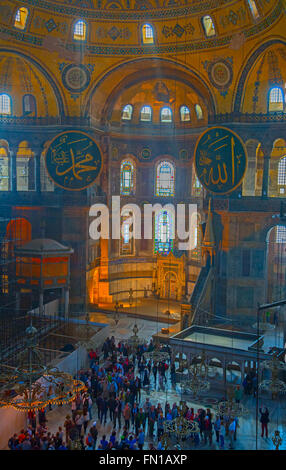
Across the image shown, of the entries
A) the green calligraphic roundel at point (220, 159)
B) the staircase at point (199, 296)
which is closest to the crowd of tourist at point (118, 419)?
the staircase at point (199, 296)

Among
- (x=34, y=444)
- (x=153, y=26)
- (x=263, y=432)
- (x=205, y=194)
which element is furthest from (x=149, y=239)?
(x=34, y=444)

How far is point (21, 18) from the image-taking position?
17.9 meters

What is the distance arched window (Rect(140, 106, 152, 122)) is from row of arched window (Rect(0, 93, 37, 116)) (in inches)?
209

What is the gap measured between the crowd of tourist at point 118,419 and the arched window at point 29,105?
431 inches

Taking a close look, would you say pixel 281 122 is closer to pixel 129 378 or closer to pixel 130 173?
pixel 130 173

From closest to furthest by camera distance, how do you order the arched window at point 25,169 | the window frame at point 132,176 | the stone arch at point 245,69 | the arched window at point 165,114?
the stone arch at point 245,69 → the arched window at point 25,169 → the window frame at point 132,176 → the arched window at point 165,114

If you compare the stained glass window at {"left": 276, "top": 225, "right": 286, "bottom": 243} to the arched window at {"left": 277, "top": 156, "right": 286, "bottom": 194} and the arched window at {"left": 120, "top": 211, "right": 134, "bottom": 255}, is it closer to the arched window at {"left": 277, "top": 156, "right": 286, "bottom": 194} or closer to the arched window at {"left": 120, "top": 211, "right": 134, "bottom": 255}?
the arched window at {"left": 277, "top": 156, "right": 286, "bottom": 194}

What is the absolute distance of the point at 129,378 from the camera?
13.2 metres

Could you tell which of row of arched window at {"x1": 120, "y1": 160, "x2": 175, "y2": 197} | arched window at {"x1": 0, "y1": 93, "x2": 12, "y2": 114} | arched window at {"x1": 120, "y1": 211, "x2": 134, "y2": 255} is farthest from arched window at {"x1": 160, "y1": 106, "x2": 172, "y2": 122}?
arched window at {"x1": 0, "y1": 93, "x2": 12, "y2": 114}

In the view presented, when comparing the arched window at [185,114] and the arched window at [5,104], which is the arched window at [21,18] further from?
the arched window at [185,114]

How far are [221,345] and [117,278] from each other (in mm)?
9535

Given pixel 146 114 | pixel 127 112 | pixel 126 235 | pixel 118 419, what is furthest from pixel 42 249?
pixel 146 114

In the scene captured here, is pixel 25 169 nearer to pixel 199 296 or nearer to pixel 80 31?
pixel 80 31

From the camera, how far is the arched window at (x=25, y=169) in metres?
21.6
